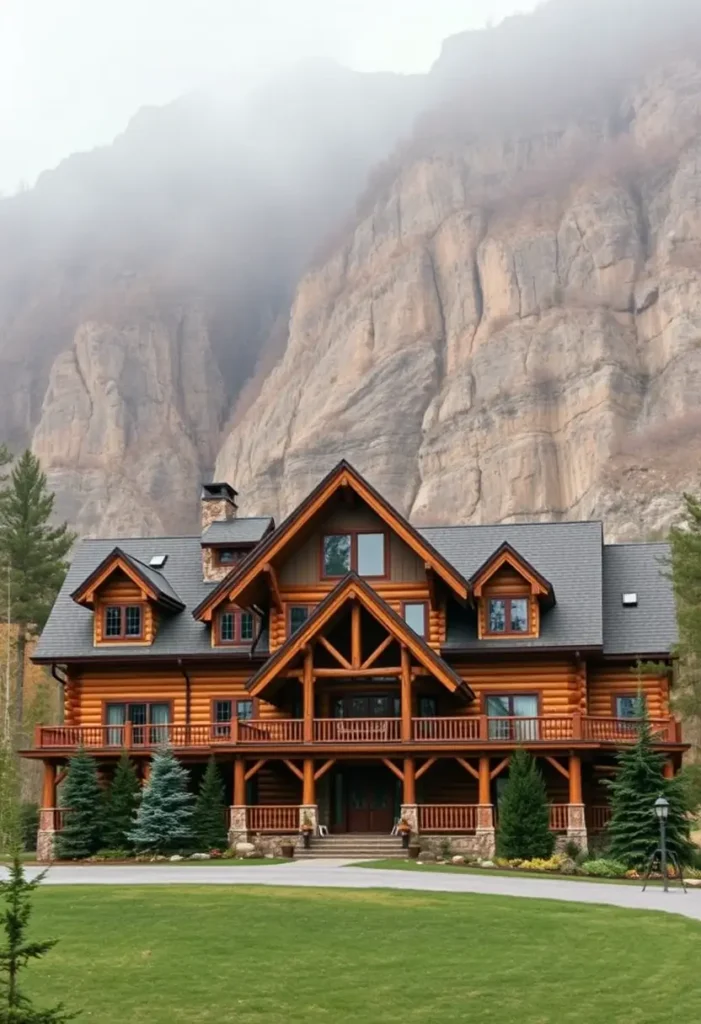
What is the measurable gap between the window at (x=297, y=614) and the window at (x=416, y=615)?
268 cm

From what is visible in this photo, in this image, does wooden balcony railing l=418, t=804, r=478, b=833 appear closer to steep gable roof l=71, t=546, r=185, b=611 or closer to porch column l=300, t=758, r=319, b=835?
porch column l=300, t=758, r=319, b=835

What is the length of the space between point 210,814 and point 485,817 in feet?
22.3

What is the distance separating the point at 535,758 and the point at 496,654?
10.6 ft

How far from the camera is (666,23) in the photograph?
19650 centimetres

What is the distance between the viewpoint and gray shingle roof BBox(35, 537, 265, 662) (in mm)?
39094

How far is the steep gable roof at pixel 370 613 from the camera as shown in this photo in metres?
34.2

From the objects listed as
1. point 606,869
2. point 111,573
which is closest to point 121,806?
point 111,573

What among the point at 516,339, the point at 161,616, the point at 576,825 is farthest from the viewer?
the point at 516,339

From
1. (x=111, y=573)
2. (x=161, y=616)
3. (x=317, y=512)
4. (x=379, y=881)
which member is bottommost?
(x=379, y=881)

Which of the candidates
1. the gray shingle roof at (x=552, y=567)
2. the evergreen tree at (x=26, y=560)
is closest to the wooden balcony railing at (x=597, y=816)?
the gray shingle roof at (x=552, y=567)

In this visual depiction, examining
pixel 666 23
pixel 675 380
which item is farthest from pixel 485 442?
pixel 666 23

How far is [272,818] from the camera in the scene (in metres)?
35.1

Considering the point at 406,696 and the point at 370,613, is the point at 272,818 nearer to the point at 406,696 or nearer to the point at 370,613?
the point at 406,696

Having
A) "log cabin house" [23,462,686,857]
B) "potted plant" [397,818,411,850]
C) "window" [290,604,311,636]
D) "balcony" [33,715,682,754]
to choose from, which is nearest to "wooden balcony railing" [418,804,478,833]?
"log cabin house" [23,462,686,857]
